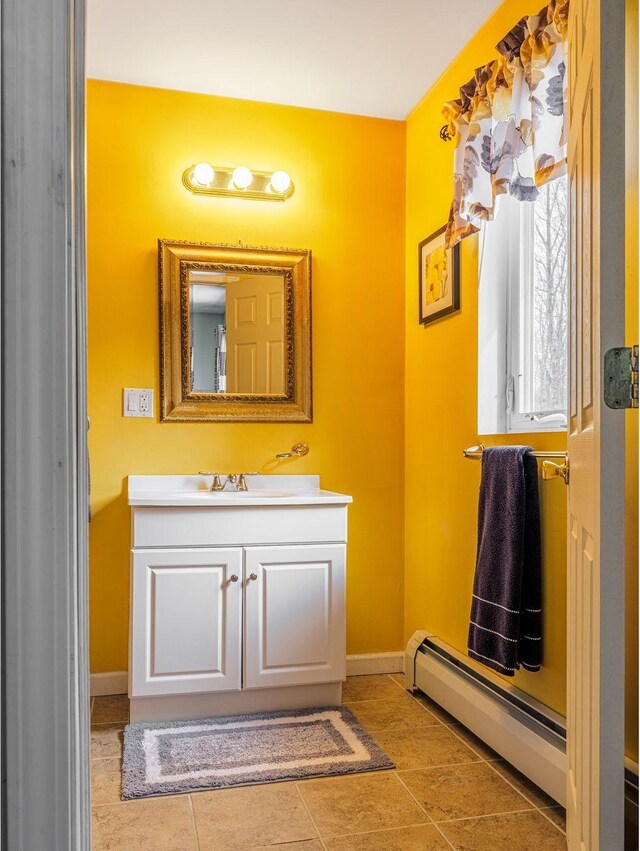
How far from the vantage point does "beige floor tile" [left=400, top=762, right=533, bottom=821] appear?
1.96 m

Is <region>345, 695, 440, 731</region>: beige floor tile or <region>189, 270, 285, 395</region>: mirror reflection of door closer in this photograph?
<region>345, 695, 440, 731</region>: beige floor tile

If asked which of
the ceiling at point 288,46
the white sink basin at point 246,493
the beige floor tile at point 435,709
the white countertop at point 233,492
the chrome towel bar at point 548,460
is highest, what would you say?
the ceiling at point 288,46

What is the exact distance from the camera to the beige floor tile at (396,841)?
1.79m

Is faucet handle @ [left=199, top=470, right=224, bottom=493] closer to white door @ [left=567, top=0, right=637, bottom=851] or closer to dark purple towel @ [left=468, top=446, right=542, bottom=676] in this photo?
dark purple towel @ [left=468, top=446, right=542, bottom=676]

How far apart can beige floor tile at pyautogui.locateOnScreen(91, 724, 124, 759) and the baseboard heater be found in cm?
116

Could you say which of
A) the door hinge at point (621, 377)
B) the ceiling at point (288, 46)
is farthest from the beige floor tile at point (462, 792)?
the ceiling at point (288, 46)

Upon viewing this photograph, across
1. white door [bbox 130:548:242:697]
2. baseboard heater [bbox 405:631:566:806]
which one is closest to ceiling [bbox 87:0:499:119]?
white door [bbox 130:548:242:697]

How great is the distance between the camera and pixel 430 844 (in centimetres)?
180

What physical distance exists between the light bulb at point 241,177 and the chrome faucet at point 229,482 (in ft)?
4.05

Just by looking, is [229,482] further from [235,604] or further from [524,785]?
[524,785]

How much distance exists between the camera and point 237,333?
3.09 meters

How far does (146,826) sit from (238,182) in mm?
2397

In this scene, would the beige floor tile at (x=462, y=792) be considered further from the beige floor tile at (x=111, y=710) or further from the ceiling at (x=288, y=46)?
the ceiling at (x=288, y=46)

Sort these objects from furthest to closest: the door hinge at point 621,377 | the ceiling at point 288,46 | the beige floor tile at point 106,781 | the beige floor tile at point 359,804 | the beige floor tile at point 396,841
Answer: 1. the ceiling at point 288,46
2. the beige floor tile at point 106,781
3. the beige floor tile at point 359,804
4. the beige floor tile at point 396,841
5. the door hinge at point 621,377
